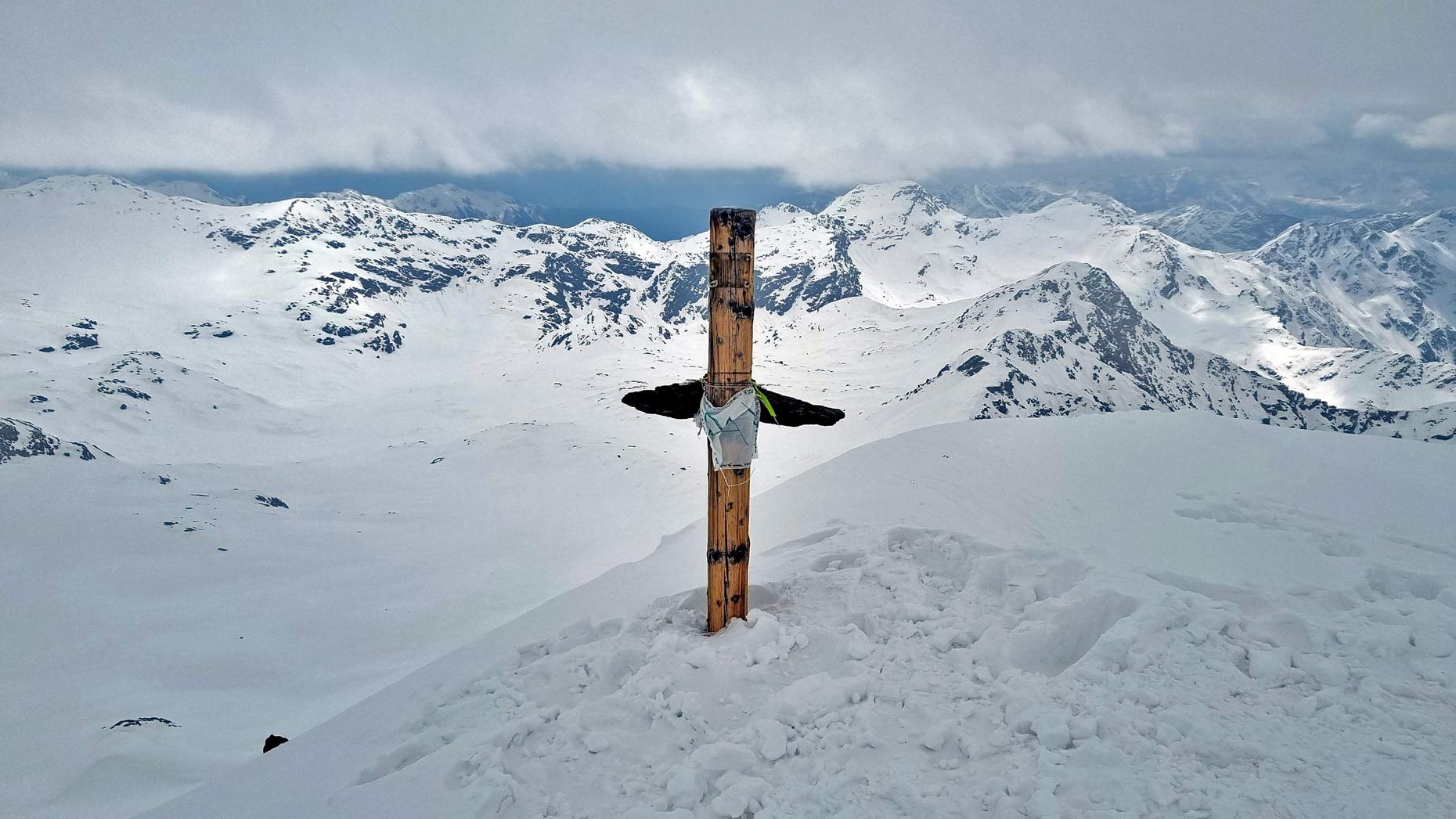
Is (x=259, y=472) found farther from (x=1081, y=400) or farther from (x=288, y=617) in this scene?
(x=1081, y=400)

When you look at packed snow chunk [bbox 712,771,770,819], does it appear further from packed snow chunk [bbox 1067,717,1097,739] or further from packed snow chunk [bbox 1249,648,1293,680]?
packed snow chunk [bbox 1249,648,1293,680]

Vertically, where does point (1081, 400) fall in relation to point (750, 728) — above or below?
below

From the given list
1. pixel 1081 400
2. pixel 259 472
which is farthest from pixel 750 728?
pixel 1081 400

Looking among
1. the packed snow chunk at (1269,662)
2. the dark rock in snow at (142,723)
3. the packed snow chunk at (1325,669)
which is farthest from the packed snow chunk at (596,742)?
the dark rock in snow at (142,723)

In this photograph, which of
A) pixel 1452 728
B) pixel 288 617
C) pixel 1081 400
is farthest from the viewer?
pixel 1081 400

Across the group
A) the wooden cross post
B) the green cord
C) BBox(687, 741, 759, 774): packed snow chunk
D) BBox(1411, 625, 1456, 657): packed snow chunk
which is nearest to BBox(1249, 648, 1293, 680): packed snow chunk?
BBox(1411, 625, 1456, 657): packed snow chunk

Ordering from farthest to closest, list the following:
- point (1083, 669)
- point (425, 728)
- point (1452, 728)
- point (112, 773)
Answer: point (112, 773) → point (425, 728) → point (1083, 669) → point (1452, 728)
